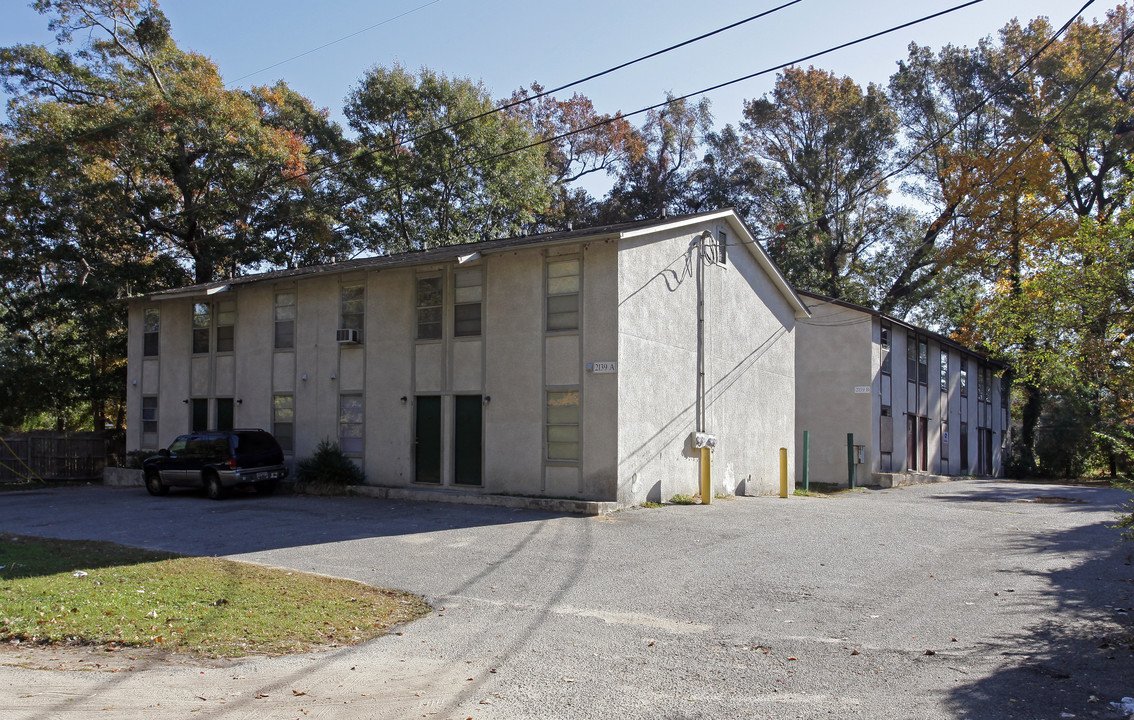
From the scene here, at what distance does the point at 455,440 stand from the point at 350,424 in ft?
11.2

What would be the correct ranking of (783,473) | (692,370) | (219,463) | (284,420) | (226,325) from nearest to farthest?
(219,463) → (692,370) → (783,473) → (284,420) → (226,325)

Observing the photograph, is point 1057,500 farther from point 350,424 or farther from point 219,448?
point 219,448

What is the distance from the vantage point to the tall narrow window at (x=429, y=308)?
Result: 61.8 feet

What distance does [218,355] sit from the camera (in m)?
23.2

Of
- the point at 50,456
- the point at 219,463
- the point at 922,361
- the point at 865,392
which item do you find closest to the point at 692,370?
the point at 865,392

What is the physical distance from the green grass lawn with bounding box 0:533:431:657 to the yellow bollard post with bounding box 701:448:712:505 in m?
9.86

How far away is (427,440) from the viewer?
1870 centimetres

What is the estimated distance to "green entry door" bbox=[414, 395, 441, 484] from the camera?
1850cm

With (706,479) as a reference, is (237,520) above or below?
below

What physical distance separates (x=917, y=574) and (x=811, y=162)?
33409 millimetres

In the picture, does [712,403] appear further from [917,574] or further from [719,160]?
[719,160]

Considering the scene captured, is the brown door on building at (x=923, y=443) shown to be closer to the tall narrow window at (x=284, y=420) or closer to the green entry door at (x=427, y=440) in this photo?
the green entry door at (x=427, y=440)

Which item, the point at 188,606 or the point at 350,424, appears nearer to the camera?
the point at 188,606

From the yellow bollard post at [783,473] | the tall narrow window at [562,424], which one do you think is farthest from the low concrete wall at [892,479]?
the tall narrow window at [562,424]
